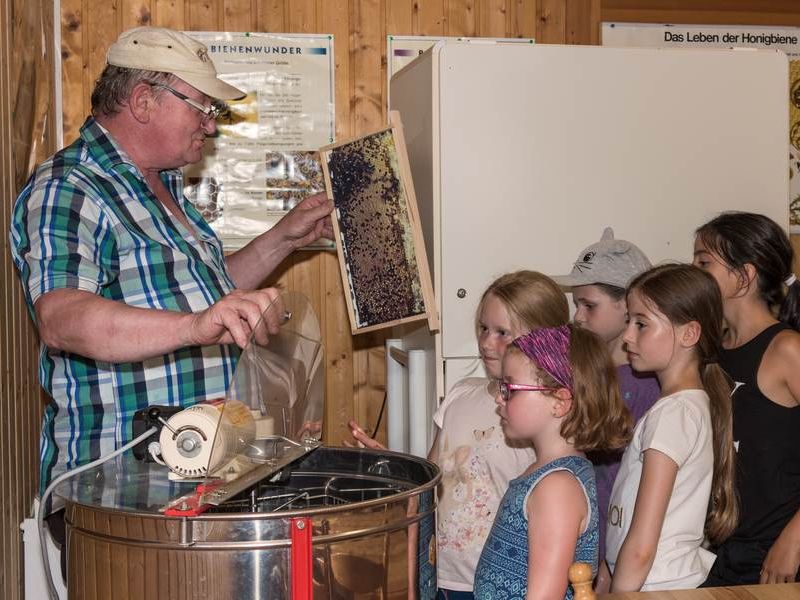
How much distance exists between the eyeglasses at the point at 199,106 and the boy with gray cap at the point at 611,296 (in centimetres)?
98

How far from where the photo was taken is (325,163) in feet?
8.95

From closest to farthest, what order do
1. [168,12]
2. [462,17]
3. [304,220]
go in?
[304,220] → [168,12] → [462,17]

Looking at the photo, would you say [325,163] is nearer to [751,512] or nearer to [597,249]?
[597,249]

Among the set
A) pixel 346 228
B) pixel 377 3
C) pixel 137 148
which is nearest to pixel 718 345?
pixel 346 228

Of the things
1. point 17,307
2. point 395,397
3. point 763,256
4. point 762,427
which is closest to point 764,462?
point 762,427

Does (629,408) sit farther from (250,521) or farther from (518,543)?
(250,521)

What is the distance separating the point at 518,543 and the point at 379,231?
1.08 meters

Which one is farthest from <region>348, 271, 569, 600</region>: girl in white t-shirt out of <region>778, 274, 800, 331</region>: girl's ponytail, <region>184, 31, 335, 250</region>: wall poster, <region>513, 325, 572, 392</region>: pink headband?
<region>184, 31, 335, 250</region>: wall poster

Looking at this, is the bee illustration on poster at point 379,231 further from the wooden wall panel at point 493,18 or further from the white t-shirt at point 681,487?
the wooden wall panel at point 493,18

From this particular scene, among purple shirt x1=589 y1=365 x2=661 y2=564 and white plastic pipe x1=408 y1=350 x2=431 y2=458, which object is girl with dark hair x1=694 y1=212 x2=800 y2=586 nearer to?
purple shirt x1=589 y1=365 x2=661 y2=564

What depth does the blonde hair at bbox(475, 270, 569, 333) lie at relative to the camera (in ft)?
7.43

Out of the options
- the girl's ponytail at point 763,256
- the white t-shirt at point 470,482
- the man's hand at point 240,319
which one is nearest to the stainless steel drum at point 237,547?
the man's hand at point 240,319

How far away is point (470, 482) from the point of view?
2283mm

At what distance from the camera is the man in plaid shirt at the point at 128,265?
1657 millimetres
